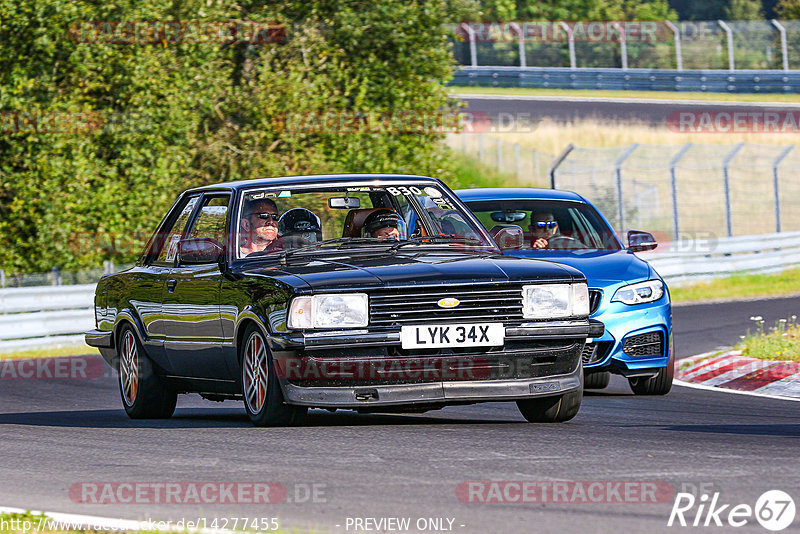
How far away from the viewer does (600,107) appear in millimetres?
50469

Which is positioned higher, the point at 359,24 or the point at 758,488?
the point at 359,24

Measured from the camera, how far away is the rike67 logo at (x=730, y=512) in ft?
18.4

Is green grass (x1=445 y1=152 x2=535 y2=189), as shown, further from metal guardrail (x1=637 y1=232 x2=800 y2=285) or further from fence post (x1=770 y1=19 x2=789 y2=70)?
metal guardrail (x1=637 y1=232 x2=800 y2=285)

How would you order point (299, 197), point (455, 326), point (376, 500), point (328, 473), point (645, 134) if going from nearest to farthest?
point (376, 500), point (328, 473), point (455, 326), point (299, 197), point (645, 134)

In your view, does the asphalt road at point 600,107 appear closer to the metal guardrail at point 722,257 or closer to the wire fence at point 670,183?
the wire fence at point 670,183

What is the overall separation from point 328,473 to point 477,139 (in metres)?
41.0

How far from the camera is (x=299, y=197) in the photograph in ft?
32.0

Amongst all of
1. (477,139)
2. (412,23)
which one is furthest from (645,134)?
(412,23)

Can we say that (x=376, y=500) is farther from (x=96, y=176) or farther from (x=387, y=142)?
(x=387, y=142)

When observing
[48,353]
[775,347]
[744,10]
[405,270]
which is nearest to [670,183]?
[48,353]

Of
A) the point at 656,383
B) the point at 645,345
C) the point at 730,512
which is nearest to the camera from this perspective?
the point at 730,512

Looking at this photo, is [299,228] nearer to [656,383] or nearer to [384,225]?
[384,225]

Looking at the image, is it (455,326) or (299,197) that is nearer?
(455,326)

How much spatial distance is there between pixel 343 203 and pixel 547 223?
3.33 meters
